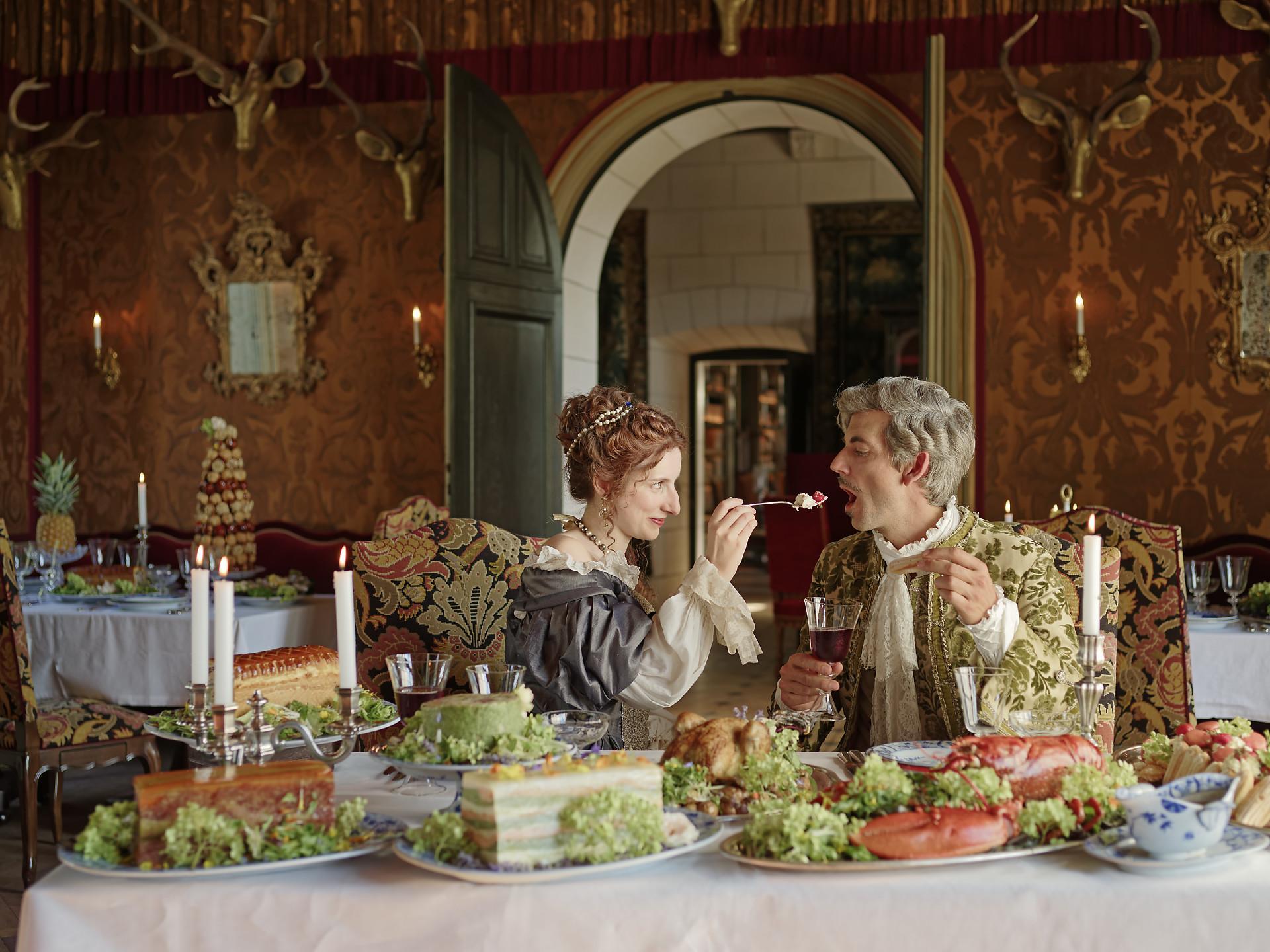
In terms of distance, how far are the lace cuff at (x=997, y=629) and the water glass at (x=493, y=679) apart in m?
0.91

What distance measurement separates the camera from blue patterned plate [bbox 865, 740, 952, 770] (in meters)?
1.89

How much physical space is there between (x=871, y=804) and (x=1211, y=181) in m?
5.15

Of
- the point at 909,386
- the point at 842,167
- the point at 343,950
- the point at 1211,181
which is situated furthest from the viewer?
the point at 842,167

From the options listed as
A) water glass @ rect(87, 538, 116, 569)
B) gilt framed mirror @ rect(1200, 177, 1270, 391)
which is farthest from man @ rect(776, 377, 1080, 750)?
gilt framed mirror @ rect(1200, 177, 1270, 391)

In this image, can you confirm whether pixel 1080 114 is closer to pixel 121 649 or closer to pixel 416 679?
pixel 121 649

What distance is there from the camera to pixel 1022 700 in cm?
213

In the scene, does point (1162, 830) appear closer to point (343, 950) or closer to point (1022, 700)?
point (1022, 700)

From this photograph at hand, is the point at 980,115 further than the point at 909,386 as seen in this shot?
Yes

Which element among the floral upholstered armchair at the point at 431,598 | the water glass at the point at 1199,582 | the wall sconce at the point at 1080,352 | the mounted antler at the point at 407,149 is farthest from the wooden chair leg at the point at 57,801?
the wall sconce at the point at 1080,352

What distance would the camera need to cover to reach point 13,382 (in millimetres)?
6984

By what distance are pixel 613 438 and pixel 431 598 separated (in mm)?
768

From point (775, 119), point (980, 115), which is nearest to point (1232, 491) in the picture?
point (980, 115)

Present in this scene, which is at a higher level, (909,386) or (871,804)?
(909,386)

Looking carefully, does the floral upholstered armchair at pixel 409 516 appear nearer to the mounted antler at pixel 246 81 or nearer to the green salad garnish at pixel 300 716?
the green salad garnish at pixel 300 716
